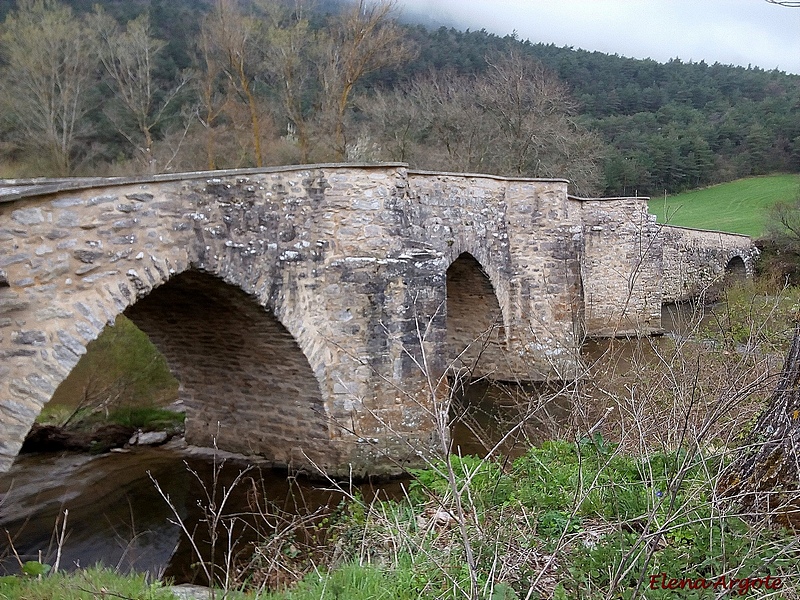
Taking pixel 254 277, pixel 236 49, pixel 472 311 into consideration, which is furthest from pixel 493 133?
pixel 254 277

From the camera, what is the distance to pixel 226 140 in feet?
57.5

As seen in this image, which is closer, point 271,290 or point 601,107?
point 271,290

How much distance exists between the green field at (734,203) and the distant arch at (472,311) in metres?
15.5

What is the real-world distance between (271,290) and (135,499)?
2891 mm

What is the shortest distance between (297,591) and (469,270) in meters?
7.92

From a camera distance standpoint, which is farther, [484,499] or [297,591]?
[484,499]

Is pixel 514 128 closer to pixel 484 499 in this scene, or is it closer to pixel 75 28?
pixel 75 28

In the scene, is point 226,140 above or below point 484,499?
above

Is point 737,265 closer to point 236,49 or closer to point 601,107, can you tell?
point 601,107

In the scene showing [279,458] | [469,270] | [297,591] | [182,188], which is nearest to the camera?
[297,591]

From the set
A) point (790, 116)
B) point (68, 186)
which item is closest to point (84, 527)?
point (68, 186)

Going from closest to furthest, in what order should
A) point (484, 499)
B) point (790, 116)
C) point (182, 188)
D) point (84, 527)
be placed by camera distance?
point (484, 499) < point (182, 188) < point (84, 527) < point (790, 116)

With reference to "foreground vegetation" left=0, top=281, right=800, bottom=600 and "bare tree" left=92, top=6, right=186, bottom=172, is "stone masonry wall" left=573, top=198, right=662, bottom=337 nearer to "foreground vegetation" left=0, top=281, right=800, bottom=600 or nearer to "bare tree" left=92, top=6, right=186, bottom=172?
"bare tree" left=92, top=6, right=186, bottom=172

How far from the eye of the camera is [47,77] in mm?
15719
